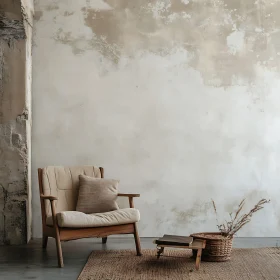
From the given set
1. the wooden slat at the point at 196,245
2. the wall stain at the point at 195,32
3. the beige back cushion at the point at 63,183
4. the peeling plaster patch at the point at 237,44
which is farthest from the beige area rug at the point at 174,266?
the peeling plaster patch at the point at 237,44

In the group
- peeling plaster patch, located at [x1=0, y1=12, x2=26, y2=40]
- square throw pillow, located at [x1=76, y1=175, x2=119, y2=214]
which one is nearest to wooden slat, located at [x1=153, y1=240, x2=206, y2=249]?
square throw pillow, located at [x1=76, y1=175, x2=119, y2=214]

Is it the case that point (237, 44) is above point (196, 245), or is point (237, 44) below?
above

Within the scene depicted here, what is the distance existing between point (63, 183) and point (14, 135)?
2.81ft

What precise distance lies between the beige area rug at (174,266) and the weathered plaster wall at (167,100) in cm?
117

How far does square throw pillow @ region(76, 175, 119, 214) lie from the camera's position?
560 centimetres

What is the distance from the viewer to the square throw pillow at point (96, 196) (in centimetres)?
560

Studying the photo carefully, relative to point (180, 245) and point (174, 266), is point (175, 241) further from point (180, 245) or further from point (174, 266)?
point (174, 266)

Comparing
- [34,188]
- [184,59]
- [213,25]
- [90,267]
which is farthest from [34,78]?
[90,267]

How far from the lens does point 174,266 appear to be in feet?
16.1

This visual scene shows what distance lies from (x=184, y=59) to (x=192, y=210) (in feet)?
6.11

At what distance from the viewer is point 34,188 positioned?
651 centimetres

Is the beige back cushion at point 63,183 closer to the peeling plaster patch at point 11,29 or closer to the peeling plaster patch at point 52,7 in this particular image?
the peeling plaster patch at point 11,29

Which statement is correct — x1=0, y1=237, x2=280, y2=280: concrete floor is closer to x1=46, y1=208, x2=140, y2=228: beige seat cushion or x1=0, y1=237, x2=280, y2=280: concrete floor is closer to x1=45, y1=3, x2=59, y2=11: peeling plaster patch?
x1=46, y1=208, x2=140, y2=228: beige seat cushion

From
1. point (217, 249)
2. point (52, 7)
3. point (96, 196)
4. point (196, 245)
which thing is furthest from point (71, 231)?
point (52, 7)
